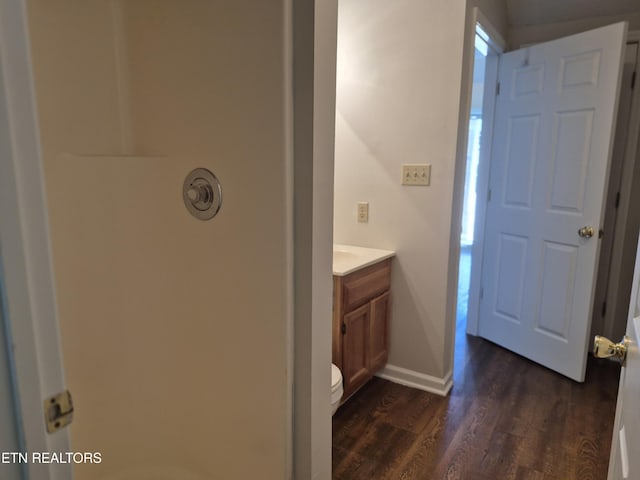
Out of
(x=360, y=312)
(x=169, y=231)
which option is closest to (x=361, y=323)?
(x=360, y=312)

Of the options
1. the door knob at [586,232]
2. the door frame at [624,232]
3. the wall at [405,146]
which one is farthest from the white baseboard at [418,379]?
the door frame at [624,232]

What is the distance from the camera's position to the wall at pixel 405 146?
2.17m

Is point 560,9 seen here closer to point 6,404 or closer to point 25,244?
point 25,244

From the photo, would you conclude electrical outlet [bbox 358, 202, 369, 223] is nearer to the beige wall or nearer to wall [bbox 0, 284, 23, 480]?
the beige wall

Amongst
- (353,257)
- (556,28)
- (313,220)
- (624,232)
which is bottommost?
(353,257)

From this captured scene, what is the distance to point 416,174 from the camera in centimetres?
230

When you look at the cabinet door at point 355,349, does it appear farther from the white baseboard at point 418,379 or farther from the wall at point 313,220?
the wall at point 313,220

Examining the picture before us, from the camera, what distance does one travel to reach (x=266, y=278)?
1.10 meters

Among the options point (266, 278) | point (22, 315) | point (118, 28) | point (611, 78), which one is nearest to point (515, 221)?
point (611, 78)

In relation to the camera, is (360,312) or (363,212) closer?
(360,312)

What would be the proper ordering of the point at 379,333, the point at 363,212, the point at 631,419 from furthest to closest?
1. the point at 363,212
2. the point at 379,333
3. the point at 631,419

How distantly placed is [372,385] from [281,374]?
59.4 inches

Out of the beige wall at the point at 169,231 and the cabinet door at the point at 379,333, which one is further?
the cabinet door at the point at 379,333

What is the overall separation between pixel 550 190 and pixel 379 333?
1399mm
